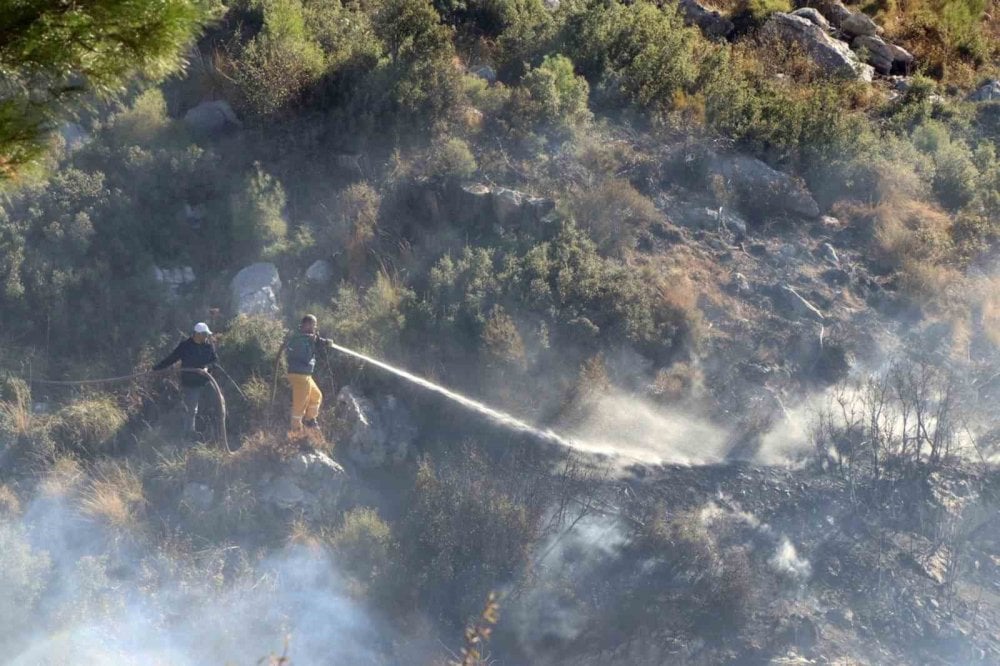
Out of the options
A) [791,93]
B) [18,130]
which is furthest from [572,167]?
[18,130]

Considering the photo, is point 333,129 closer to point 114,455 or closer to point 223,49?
point 223,49

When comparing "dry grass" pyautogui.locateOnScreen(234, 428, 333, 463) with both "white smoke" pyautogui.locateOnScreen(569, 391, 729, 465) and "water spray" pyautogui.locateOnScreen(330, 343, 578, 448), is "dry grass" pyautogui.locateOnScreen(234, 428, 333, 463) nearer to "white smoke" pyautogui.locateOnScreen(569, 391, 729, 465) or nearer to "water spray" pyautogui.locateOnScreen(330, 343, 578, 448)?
"water spray" pyautogui.locateOnScreen(330, 343, 578, 448)

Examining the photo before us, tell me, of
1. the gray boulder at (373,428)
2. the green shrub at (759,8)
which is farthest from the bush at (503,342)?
the green shrub at (759,8)

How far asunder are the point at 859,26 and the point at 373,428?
13.0 metres

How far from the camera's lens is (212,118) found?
12.9 m

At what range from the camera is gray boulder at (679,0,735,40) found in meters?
16.8

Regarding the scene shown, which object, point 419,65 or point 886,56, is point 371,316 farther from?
point 886,56

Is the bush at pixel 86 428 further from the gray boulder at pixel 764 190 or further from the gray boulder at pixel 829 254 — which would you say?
the gray boulder at pixel 829 254

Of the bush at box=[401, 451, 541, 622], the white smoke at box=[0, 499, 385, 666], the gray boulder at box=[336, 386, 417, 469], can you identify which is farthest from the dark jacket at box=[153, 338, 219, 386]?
the bush at box=[401, 451, 541, 622]

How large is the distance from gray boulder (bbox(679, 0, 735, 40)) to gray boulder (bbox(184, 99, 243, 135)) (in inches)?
339

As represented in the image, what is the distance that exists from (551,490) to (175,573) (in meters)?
3.90

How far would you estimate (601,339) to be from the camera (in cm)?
1099

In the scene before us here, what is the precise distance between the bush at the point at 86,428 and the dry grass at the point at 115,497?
0.41 metres

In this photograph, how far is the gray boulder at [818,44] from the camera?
52.5 feet
